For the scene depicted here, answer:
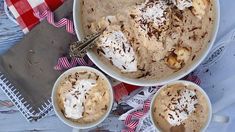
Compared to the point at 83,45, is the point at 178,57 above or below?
below

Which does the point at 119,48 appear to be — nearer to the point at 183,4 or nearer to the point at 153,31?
the point at 153,31

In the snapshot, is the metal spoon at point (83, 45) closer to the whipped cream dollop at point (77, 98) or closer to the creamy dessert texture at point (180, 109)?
the whipped cream dollop at point (77, 98)

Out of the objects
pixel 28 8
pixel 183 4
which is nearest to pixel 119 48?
pixel 183 4

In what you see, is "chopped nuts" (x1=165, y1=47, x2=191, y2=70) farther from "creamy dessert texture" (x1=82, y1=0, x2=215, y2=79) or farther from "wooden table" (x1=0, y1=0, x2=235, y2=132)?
"wooden table" (x1=0, y1=0, x2=235, y2=132)

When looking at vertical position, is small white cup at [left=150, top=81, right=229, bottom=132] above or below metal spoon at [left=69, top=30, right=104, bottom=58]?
below

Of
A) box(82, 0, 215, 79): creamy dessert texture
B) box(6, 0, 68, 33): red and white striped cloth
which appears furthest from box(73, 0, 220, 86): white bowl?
box(6, 0, 68, 33): red and white striped cloth

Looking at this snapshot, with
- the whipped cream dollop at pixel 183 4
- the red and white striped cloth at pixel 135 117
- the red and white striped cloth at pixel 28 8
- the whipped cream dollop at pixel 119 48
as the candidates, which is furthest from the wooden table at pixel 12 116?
the whipped cream dollop at pixel 183 4

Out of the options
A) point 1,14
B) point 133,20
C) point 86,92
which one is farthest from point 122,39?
point 1,14
